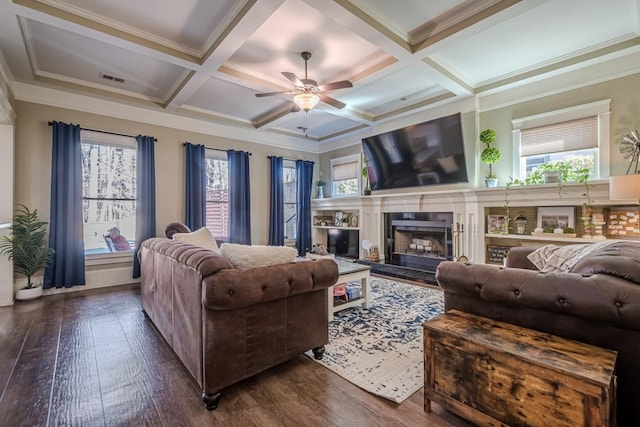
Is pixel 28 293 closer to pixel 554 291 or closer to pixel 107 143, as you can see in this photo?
pixel 107 143

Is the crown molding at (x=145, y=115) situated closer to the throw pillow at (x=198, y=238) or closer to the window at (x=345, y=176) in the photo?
the window at (x=345, y=176)

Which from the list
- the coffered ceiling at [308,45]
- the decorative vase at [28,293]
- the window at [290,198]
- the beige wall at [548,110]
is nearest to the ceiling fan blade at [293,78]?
the coffered ceiling at [308,45]

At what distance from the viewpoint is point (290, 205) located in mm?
7047

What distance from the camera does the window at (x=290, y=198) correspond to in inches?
275

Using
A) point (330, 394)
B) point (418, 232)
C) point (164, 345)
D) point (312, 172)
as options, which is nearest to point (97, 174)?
point (164, 345)

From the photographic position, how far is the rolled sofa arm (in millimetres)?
1255

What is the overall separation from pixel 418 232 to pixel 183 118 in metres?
4.77

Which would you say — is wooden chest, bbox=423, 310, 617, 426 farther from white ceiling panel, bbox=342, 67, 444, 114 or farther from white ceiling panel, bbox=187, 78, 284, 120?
white ceiling panel, bbox=187, 78, 284, 120

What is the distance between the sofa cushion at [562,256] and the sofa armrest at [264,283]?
1.54m

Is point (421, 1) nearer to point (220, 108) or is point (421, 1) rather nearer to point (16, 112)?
point (220, 108)

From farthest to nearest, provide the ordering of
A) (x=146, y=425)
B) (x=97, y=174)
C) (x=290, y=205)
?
(x=290, y=205) → (x=97, y=174) → (x=146, y=425)

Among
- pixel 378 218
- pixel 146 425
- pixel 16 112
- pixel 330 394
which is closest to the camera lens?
pixel 146 425

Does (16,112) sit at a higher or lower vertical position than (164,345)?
higher

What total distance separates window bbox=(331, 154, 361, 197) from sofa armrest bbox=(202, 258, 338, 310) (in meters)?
4.63
